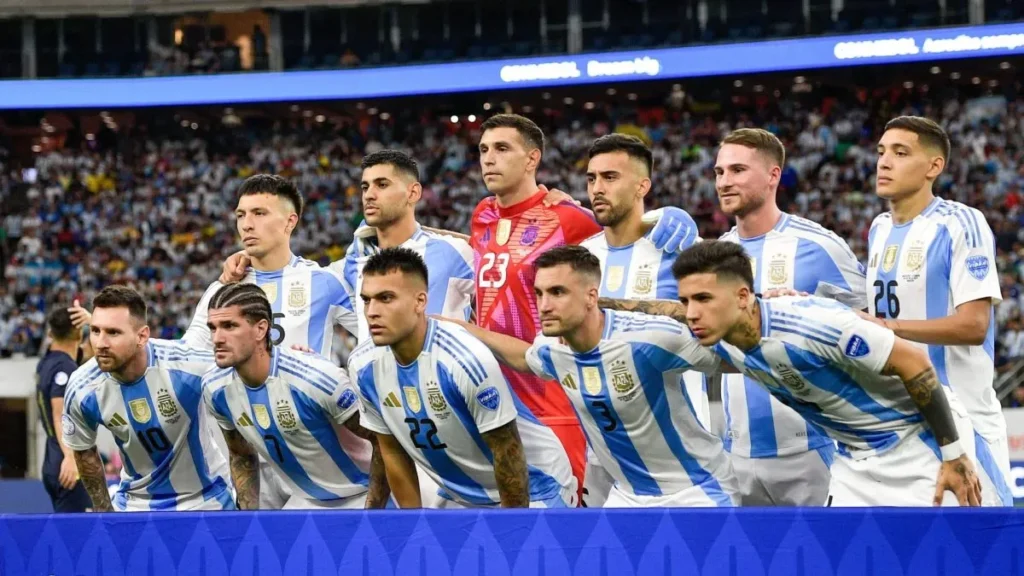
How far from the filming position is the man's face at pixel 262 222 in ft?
22.5

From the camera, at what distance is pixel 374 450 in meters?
5.82

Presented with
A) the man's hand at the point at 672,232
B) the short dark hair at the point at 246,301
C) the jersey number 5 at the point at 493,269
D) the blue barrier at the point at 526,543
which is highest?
the man's hand at the point at 672,232

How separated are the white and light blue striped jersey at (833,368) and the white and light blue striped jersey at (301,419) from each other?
193cm

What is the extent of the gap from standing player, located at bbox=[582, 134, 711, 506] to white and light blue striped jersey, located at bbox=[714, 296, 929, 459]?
78 cm

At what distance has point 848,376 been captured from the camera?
484 centimetres

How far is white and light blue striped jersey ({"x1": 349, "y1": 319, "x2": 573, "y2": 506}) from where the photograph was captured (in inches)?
212

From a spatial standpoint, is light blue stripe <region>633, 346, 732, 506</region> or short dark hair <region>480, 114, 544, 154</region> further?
short dark hair <region>480, 114, 544, 154</region>

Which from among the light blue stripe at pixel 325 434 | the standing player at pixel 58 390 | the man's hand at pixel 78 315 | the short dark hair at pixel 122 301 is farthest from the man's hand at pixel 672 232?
the standing player at pixel 58 390

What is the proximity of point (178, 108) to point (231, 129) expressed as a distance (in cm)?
132

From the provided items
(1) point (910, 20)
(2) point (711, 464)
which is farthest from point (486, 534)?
(1) point (910, 20)

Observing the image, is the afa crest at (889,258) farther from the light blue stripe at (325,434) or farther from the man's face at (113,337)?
the man's face at (113,337)

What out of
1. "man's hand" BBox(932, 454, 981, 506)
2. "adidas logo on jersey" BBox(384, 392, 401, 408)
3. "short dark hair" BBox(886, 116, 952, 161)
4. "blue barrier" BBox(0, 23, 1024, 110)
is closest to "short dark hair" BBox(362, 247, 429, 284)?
"adidas logo on jersey" BBox(384, 392, 401, 408)

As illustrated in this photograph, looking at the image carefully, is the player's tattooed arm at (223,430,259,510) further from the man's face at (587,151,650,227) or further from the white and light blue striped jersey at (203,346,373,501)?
the man's face at (587,151,650,227)

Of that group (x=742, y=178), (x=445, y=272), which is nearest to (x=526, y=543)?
(x=742, y=178)
